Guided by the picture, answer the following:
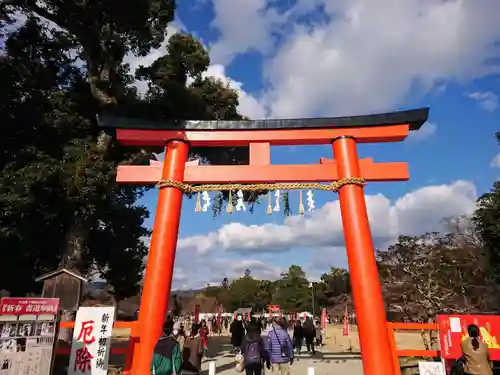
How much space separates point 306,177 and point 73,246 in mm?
7097

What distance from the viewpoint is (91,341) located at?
21.2 feet

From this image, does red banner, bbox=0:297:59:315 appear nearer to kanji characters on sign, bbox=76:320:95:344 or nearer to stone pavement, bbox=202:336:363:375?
kanji characters on sign, bbox=76:320:95:344

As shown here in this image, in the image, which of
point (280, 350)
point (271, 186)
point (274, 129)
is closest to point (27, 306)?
point (280, 350)

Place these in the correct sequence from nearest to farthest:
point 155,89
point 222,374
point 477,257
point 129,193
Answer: point 222,374
point 155,89
point 129,193
point 477,257

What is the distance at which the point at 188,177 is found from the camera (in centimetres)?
779

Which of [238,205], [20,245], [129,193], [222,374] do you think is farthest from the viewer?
[129,193]

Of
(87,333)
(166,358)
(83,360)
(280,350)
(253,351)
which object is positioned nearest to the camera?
(166,358)

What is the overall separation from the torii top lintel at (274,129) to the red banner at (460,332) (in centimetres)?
366

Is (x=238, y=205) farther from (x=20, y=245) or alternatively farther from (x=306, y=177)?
(x=20, y=245)

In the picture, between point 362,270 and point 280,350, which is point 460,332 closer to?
point 362,270

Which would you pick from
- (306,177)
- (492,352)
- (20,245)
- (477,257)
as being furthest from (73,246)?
(477,257)

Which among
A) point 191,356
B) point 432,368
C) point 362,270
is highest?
point 362,270

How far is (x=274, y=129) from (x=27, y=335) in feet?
18.2

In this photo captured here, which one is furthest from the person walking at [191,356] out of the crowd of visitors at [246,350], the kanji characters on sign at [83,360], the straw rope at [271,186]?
the straw rope at [271,186]
